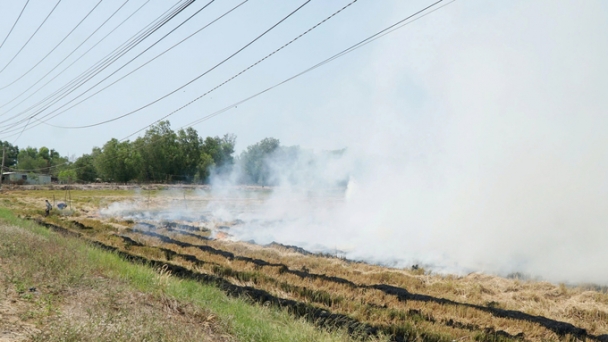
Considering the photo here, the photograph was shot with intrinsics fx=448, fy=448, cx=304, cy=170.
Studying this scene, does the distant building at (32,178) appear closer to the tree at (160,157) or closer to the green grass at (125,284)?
the tree at (160,157)

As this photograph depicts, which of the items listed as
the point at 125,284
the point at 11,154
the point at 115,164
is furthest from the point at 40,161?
the point at 125,284

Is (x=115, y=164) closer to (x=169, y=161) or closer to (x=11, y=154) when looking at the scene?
(x=169, y=161)

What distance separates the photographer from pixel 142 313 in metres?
6.82

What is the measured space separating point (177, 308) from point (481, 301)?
24.6ft

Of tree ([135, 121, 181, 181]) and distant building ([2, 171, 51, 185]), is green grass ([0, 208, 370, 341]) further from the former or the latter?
distant building ([2, 171, 51, 185])

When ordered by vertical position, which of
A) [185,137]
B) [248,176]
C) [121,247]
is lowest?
[121,247]

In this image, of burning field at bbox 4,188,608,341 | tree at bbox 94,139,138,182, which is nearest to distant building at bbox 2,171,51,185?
tree at bbox 94,139,138,182

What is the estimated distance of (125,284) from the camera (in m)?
9.15

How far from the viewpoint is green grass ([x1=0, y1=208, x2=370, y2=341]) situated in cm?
678

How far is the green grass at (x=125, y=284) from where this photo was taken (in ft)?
22.2

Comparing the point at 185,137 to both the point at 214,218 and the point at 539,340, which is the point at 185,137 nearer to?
the point at 214,218

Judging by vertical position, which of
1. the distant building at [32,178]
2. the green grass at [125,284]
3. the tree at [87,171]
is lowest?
the green grass at [125,284]

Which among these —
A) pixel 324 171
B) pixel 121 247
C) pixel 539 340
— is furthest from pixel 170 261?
pixel 324 171

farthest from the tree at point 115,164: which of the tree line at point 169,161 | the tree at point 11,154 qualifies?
the tree at point 11,154
